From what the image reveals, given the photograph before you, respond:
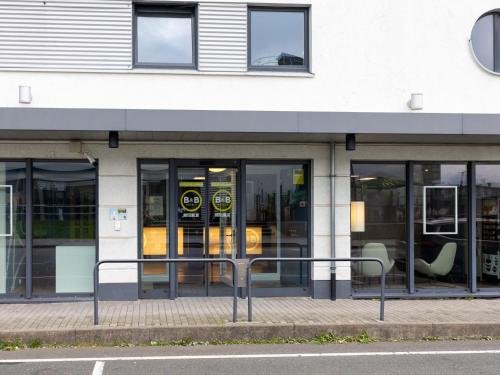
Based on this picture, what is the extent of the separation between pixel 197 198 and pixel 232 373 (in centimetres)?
434

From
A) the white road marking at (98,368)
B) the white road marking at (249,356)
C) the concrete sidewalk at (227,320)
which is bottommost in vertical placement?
the white road marking at (249,356)

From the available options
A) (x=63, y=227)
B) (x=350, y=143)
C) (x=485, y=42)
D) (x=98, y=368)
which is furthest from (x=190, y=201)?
(x=485, y=42)

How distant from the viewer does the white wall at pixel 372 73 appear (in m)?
9.56

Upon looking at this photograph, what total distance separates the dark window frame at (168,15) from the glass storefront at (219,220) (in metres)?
1.67

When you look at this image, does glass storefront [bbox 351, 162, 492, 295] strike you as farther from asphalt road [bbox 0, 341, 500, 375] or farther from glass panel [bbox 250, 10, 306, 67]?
asphalt road [bbox 0, 341, 500, 375]

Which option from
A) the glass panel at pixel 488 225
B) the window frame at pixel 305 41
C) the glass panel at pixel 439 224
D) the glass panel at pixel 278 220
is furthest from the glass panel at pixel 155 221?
the glass panel at pixel 488 225

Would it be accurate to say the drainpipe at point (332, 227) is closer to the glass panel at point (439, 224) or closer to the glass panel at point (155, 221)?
the glass panel at point (439, 224)

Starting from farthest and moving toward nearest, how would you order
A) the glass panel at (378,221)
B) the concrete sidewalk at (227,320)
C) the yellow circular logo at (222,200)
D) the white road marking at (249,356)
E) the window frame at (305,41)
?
the glass panel at (378,221) < the yellow circular logo at (222,200) < the window frame at (305,41) < the concrete sidewalk at (227,320) < the white road marking at (249,356)

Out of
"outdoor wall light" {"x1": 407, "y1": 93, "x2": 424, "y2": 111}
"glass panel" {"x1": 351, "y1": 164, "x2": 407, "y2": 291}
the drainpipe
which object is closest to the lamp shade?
"glass panel" {"x1": 351, "y1": 164, "x2": 407, "y2": 291}

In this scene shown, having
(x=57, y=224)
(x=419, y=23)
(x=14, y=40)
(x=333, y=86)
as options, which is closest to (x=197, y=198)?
(x=57, y=224)

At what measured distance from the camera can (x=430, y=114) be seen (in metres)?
9.16

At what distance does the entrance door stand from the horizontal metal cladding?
2.32 meters

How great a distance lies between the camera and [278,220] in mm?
10211

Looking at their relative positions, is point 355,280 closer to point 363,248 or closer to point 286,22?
point 363,248
